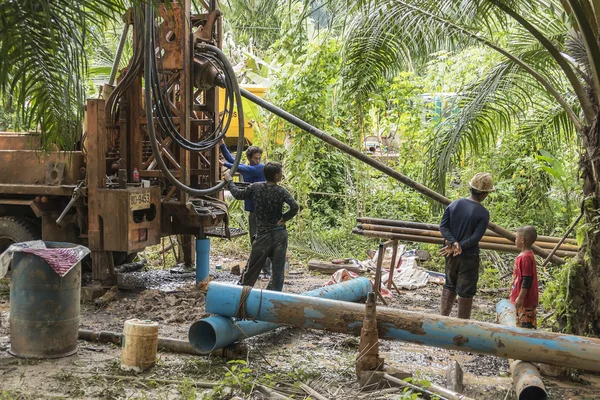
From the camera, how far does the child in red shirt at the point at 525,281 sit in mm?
6652

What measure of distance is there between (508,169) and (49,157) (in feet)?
27.9

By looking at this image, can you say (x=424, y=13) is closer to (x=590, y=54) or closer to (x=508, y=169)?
(x=590, y=54)

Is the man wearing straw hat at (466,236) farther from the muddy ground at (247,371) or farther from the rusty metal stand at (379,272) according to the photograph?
the rusty metal stand at (379,272)

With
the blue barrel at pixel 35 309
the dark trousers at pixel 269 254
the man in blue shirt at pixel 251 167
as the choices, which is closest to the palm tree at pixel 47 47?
the blue barrel at pixel 35 309

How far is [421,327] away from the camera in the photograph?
19.7 feet

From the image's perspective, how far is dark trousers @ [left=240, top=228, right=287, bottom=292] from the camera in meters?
7.96

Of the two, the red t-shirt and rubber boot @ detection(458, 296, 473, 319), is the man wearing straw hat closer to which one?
rubber boot @ detection(458, 296, 473, 319)

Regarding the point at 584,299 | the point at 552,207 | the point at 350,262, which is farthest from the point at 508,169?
the point at 584,299

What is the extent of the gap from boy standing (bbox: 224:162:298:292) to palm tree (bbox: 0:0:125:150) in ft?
8.12

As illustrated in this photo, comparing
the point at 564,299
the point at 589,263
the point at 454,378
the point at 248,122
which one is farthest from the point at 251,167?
the point at 248,122

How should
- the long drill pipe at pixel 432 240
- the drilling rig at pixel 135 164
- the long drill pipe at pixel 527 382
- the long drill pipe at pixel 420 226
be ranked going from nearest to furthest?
1. the long drill pipe at pixel 527 382
2. the drilling rig at pixel 135 164
3. the long drill pipe at pixel 432 240
4. the long drill pipe at pixel 420 226

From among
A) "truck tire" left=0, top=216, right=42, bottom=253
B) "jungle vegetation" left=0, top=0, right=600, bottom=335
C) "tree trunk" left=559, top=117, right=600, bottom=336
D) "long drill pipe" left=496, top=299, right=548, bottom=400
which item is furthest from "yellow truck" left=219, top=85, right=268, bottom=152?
"long drill pipe" left=496, top=299, right=548, bottom=400

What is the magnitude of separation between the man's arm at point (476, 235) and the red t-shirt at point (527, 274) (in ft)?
2.18

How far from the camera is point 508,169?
13344mm
